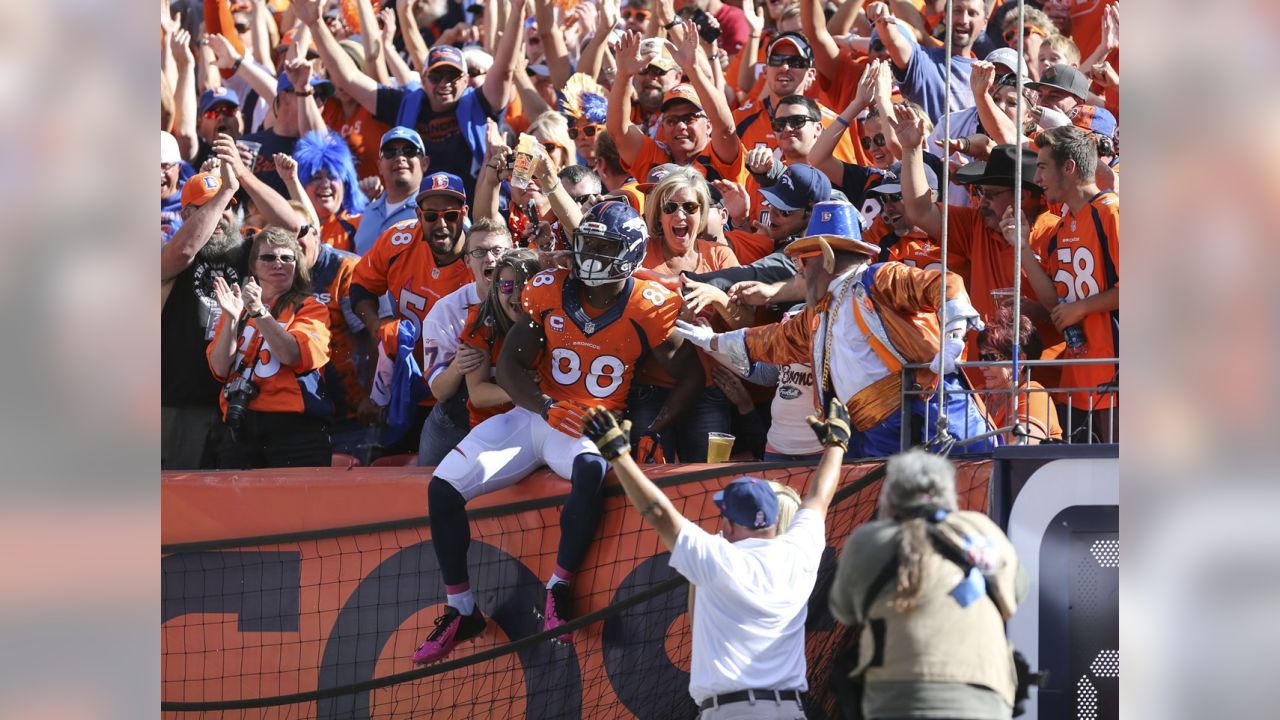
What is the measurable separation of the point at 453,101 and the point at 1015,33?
3.51 meters

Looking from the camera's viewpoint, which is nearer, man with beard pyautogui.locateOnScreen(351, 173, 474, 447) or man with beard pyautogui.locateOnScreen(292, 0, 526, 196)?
man with beard pyautogui.locateOnScreen(351, 173, 474, 447)

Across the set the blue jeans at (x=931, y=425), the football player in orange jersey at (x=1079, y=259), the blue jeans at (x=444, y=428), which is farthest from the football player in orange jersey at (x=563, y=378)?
the football player in orange jersey at (x=1079, y=259)

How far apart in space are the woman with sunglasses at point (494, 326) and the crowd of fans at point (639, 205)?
11 millimetres

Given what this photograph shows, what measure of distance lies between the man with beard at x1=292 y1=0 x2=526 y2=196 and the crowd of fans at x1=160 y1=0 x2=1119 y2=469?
0.7 inches

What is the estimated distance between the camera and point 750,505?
4930mm

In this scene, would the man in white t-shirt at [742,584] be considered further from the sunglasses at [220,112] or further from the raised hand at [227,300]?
the sunglasses at [220,112]

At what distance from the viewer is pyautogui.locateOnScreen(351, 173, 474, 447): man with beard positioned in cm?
769

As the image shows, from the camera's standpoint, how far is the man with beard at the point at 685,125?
8.16 meters

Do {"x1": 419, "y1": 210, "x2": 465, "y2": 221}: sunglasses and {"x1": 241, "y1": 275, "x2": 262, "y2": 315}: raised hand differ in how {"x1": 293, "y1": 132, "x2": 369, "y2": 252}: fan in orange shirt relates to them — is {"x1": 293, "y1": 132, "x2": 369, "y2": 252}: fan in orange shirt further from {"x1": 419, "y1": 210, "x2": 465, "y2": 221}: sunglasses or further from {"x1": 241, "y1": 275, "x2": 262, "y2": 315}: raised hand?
{"x1": 241, "y1": 275, "x2": 262, "y2": 315}: raised hand

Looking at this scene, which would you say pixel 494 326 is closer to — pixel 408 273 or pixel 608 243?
pixel 608 243

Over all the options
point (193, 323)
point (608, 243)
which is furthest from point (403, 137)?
point (608, 243)

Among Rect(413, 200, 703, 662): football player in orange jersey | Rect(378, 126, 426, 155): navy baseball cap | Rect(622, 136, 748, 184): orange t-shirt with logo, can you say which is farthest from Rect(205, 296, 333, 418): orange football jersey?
Rect(622, 136, 748, 184): orange t-shirt with logo
